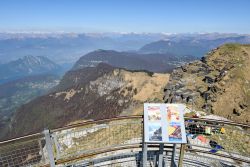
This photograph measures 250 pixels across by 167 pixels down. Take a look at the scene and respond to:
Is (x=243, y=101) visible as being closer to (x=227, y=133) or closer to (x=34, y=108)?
(x=227, y=133)

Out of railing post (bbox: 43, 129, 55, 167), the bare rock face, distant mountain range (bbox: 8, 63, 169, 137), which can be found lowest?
distant mountain range (bbox: 8, 63, 169, 137)

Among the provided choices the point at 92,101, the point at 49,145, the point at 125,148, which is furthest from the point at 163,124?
the point at 92,101

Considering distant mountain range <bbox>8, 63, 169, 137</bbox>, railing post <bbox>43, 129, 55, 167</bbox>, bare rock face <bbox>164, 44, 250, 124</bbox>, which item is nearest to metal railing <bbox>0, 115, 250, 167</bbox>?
railing post <bbox>43, 129, 55, 167</bbox>

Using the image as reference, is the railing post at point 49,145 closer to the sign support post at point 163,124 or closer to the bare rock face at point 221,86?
the sign support post at point 163,124

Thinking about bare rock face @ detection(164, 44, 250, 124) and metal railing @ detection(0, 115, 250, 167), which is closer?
metal railing @ detection(0, 115, 250, 167)

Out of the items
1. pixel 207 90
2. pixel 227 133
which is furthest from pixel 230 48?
pixel 227 133

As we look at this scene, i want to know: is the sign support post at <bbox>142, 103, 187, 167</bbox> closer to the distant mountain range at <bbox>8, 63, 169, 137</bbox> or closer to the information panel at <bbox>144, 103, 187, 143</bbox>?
the information panel at <bbox>144, 103, 187, 143</bbox>
